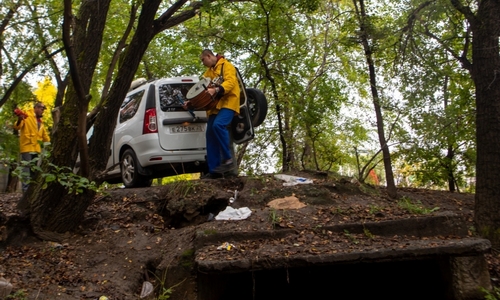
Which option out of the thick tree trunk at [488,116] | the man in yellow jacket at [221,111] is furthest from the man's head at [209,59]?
the thick tree trunk at [488,116]

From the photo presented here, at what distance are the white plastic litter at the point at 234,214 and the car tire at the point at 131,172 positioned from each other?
2.50 metres

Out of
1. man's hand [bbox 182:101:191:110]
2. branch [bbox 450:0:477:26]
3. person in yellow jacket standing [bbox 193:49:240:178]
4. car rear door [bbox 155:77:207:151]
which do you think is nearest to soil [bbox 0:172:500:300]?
person in yellow jacket standing [bbox 193:49:240:178]

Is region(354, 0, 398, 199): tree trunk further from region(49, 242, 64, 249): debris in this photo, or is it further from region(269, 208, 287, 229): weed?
region(49, 242, 64, 249): debris

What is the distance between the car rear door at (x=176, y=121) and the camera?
7.90 meters

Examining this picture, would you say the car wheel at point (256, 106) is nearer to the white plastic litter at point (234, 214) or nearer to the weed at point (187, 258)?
the white plastic litter at point (234, 214)

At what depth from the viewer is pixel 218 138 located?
7207 millimetres

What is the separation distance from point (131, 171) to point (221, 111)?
7.02 feet

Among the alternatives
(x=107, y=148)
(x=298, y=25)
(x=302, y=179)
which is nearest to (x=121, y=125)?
(x=107, y=148)

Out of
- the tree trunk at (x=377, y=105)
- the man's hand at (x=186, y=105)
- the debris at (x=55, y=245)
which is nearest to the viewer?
the debris at (x=55, y=245)

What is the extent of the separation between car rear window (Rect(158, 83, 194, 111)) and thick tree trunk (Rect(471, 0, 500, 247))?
14.9 feet

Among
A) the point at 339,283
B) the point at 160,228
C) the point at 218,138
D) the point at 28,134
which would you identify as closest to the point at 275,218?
the point at 160,228

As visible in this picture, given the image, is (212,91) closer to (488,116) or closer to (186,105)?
(186,105)

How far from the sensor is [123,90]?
6039 millimetres

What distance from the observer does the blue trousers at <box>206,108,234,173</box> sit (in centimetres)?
721
